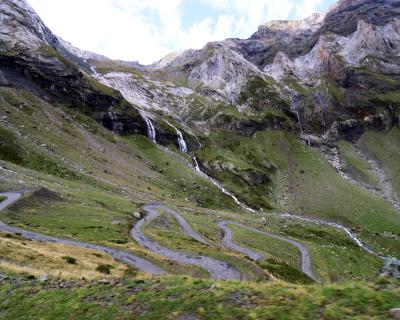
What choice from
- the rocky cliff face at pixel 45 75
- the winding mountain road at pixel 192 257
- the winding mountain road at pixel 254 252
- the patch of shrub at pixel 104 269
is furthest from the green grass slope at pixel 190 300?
the rocky cliff face at pixel 45 75

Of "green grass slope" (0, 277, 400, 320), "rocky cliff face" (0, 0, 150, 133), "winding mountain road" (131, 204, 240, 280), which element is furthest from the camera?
"rocky cliff face" (0, 0, 150, 133)

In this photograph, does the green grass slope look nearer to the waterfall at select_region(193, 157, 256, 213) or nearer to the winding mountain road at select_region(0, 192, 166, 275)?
the winding mountain road at select_region(0, 192, 166, 275)

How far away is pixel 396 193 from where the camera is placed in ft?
580

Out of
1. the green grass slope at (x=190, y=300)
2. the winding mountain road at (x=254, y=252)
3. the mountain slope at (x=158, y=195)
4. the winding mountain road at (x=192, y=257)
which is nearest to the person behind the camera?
the green grass slope at (x=190, y=300)

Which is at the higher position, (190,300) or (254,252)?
(190,300)

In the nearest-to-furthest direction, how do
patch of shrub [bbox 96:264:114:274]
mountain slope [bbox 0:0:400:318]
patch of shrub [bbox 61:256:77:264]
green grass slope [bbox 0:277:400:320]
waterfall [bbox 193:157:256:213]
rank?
green grass slope [bbox 0:277:400:320] < patch of shrub [bbox 96:264:114:274] < patch of shrub [bbox 61:256:77:264] < mountain slope [bbox 0:0:400:318] < waterfall [bbox 193:157:256:213]

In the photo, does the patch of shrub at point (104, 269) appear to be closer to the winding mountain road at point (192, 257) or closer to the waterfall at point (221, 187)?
the winding mountain road at point (192, 257)

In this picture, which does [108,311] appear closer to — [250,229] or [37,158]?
[250,229]

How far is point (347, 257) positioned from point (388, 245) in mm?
37154

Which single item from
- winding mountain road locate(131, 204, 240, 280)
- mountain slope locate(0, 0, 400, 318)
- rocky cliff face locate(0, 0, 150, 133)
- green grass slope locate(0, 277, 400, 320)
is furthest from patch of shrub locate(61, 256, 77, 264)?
rocky cliff face locate(0, 0, 150, 133)

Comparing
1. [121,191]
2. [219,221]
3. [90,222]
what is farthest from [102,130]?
[90,222]

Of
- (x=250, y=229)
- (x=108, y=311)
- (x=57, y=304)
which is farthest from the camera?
(x=250, y=229)

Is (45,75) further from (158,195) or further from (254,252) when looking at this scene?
(254,252)

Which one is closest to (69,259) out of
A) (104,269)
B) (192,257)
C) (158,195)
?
(104,269)
